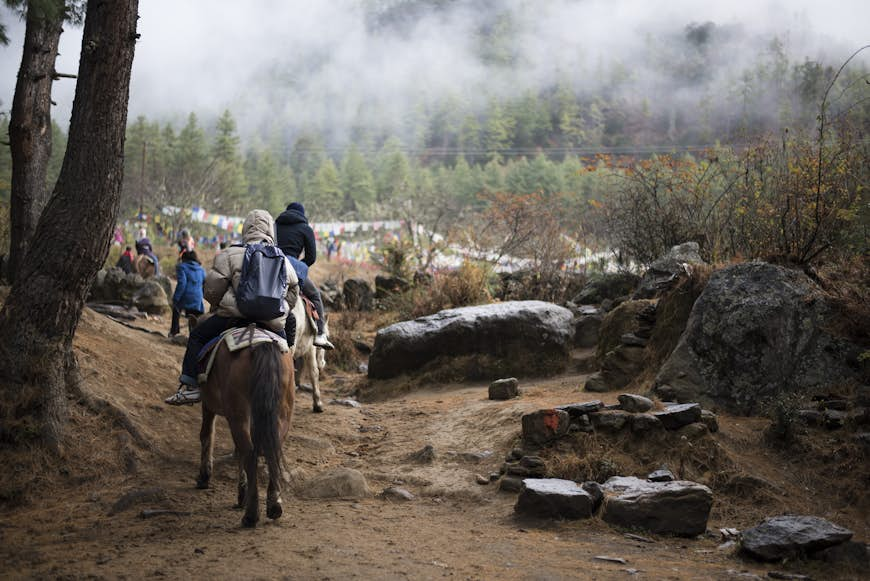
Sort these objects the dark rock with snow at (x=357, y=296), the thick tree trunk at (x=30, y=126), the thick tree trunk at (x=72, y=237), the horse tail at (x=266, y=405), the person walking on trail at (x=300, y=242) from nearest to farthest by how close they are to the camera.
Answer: the horse tail at (x=266, y=405) < the thick tree trunk at (x=72, y=237) < the person walking on trail at (x=300, y=242) < the thick tree trunk at (x=30, y=126) < the dark rock with snow at (x=357, y=296)

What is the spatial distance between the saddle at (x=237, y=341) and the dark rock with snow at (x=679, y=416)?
351cm

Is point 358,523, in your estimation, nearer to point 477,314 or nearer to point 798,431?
point 798,431

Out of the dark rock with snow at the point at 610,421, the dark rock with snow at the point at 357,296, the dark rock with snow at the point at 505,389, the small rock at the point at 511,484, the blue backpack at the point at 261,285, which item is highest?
the blue backpack at the point at 261,285

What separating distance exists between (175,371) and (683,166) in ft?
35.9

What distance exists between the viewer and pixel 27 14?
30.0ft

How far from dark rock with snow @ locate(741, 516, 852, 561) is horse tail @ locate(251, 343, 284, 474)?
3.19m

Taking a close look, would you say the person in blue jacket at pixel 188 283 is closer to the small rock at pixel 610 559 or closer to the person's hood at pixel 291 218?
the person's hood at pixel 291 218

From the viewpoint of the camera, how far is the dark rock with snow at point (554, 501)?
597 cm

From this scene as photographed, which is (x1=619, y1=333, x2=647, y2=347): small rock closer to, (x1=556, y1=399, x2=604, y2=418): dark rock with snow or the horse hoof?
(x1=556, y1=399, x2=604, y2=418): dark rock with snow

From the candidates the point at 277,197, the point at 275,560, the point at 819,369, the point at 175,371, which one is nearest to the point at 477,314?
the point at 175,371

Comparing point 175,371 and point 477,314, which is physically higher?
point 477,314

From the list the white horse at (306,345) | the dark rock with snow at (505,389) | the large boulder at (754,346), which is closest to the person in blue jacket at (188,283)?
the white horse at (306,345)

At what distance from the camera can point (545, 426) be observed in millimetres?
7332

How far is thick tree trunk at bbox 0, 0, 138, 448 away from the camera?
6516 mm
